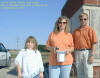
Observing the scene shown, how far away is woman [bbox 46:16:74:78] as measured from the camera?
4195mm

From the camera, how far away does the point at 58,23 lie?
4.32 metres

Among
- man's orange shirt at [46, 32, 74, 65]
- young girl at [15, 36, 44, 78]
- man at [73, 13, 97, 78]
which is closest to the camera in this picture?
young girl at [15, 36, 44, 78]

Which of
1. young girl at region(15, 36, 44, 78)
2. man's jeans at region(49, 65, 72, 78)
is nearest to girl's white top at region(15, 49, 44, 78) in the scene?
young girl at region(15, 36, 44, 78)

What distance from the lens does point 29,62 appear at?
406 cm

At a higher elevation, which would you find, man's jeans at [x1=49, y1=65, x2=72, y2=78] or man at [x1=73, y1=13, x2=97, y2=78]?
man at [x1=73, y1=13, x2=97, y2=78]

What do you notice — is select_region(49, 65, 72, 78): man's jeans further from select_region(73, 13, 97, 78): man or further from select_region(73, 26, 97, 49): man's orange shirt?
select_region(73, 26, 97, 49): man's orange shirt

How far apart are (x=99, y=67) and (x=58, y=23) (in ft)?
15.5

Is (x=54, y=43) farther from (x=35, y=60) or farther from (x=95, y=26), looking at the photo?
(x=95, y=26)

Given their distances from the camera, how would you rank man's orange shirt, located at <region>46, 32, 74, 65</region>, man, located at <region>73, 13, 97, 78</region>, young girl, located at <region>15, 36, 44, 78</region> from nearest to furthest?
young girl, located at <region>15, 36, 44, 78</region> → man's orange shirt, located at <region>46, 32, 74, 65</region> → man, located at <region>73, 13, 97, 78</region>

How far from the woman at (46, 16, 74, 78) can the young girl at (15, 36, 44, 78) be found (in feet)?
0.92

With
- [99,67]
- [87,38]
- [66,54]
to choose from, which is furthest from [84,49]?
[99,67]

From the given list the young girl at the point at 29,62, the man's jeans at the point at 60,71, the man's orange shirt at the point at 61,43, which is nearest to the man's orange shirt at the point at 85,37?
the man's orange shirt at the point at 61,43

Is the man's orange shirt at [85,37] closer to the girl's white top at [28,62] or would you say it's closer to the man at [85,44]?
the man at [85,44]

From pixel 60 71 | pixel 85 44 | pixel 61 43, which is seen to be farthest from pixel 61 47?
pixel 85 44
